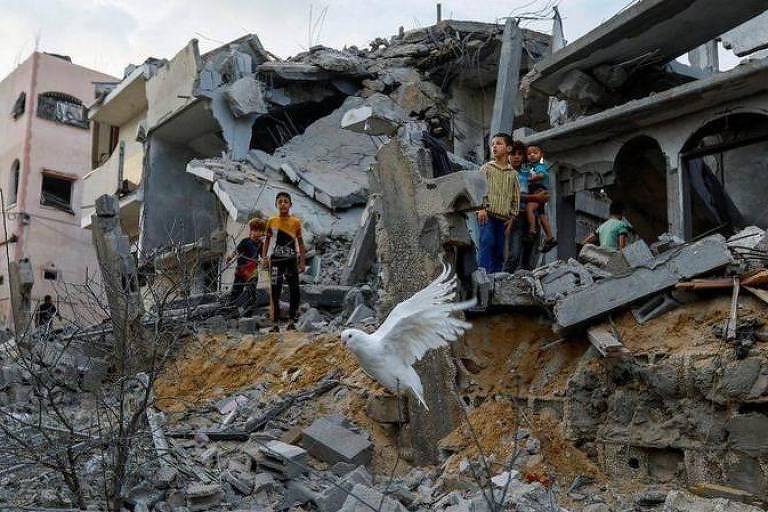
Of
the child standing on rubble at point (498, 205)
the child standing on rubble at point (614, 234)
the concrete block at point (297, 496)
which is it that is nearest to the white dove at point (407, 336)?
the concrete block at point (297, 496)

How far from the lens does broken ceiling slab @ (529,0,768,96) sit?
10.6 m

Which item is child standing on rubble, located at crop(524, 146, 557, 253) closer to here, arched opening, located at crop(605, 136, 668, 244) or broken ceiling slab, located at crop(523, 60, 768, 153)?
broken ceiling slab, located at crop(523, 60, 768, 153)

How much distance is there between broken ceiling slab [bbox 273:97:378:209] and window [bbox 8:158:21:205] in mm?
14404

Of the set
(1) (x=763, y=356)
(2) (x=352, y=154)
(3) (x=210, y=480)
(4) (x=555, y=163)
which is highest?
(2) (x=352, y=154)

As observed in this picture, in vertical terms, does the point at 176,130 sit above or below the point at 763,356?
above

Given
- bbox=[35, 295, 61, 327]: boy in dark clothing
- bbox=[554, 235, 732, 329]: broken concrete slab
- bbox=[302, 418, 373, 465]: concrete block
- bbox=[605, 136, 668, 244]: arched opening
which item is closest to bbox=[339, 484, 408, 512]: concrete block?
bbox=[302, 418, 373, 465]: concrete block

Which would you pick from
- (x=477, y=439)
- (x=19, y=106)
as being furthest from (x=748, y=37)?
(x=19, y=106)

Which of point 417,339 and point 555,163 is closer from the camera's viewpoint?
point 417,339

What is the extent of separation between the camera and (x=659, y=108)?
34.1ft

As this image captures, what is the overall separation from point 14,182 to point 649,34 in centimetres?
2408

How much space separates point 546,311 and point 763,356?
191 cm

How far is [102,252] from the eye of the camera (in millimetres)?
10234

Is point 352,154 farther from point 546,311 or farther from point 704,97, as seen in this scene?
point 546,311

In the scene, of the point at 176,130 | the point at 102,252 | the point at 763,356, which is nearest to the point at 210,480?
the point at 763,356
